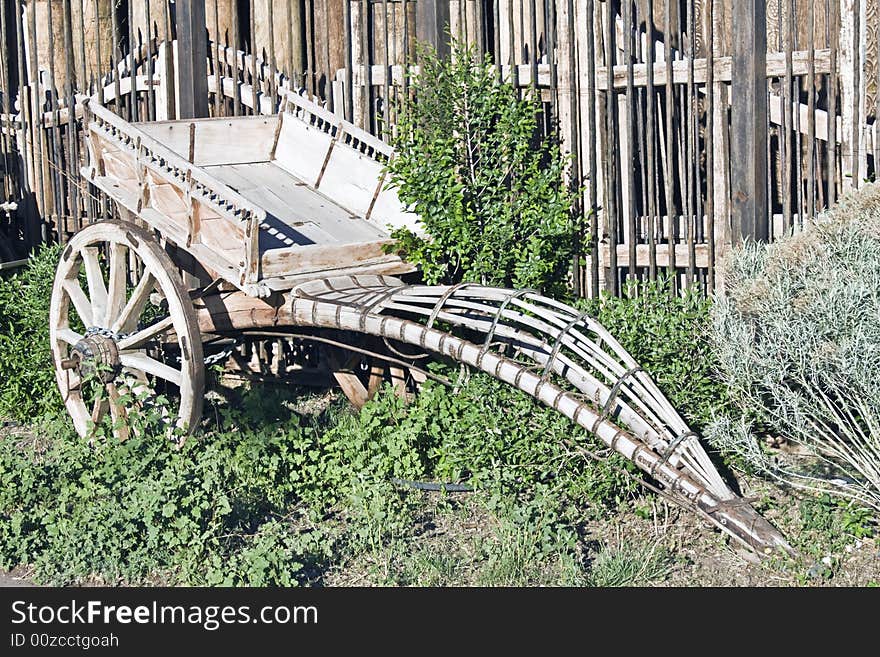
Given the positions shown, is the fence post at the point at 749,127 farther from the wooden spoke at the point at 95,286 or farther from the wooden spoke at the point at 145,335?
the wooden spoke at the point at 95,286

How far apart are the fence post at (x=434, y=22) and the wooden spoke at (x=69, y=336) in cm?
275

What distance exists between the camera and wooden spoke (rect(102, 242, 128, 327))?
6617mm

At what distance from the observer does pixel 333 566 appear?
527 centimetres

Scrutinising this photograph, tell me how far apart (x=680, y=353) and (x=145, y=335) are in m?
2.90

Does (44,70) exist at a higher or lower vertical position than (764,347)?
higher

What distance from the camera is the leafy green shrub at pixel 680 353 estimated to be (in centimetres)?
583

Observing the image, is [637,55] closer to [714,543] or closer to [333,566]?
[714,543]

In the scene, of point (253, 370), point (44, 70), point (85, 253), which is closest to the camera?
point (85, 253)

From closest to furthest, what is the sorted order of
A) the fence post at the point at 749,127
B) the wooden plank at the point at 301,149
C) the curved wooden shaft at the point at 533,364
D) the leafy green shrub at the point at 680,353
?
the curved wooden shaft at the point at 533,364 → the leafy green shrub at the point at 680,353 → the fence post at the point at 749,127 → the wooden plank at the point at 301,149

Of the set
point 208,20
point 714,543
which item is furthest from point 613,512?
point 208,20

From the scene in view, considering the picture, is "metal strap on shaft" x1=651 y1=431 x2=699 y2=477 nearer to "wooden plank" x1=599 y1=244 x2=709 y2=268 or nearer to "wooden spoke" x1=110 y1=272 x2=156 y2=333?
"wooden plank" x1=599 y1=244 x2=709 y2=268

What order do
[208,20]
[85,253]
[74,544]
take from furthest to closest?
1. [208,20]
2. [85,253]
3. [74,544]

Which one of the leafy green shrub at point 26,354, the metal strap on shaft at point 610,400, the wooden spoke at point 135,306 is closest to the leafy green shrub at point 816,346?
the metal strap on shaft at point 610,400

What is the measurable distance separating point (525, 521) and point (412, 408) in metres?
1.23
